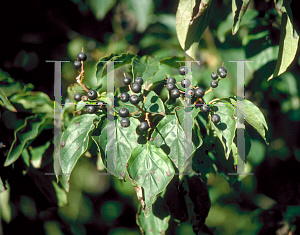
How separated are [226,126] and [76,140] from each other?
0.39m

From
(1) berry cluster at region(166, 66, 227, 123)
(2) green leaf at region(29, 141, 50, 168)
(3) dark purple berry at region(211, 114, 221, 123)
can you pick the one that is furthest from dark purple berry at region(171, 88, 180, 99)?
(2) green leaf at region(29, 141, 50, 168)

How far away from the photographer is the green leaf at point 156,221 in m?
0.78

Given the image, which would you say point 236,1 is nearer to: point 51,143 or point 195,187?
point 195,187

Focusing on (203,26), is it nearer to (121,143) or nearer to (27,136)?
(121,143)

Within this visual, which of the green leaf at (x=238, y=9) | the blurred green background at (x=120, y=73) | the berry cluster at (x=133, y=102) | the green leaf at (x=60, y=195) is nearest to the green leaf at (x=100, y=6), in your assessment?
the blurred green background at (x=120, y=73)

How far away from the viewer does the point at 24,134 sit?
0.75m

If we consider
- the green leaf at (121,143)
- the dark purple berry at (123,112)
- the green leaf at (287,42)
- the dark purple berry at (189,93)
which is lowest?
the green leaf at (121,143)

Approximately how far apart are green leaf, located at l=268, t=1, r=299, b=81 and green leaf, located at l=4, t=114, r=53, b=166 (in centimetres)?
74

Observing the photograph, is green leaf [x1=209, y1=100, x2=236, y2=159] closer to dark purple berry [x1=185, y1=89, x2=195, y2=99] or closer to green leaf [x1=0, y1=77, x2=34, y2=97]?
dark purple berry [x1=185, y1=89, x2=195, y2=99]

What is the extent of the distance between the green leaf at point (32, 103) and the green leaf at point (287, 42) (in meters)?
0.72

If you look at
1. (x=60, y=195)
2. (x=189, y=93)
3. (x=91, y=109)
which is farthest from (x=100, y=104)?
(x=60, y=195)

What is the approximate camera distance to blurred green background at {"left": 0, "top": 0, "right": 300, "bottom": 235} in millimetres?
919

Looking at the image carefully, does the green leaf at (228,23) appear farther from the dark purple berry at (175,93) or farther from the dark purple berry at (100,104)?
the dark purple berry at (100,104)

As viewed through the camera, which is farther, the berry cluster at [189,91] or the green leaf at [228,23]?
the green leaf at [228,23]
